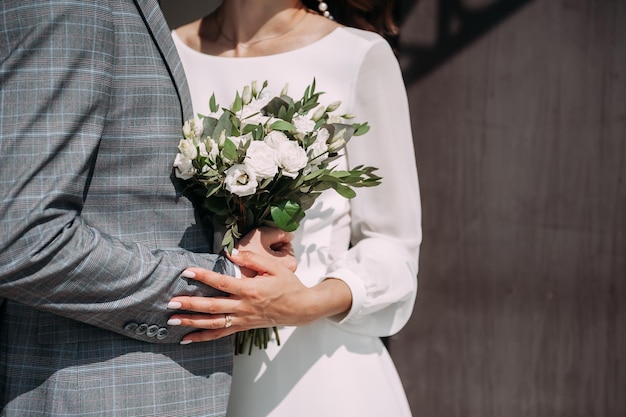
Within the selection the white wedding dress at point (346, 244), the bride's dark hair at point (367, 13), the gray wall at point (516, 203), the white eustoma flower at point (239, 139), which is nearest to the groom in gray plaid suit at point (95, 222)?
the white eustoma flower at point (239, 139)

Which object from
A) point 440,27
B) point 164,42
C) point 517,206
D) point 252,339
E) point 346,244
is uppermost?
point 164,42

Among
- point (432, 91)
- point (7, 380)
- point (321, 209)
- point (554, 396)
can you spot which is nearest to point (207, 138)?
point (321, 209)

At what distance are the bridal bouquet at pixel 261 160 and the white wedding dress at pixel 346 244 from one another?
214 mm

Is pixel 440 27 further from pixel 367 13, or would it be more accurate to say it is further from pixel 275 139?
pixel 275 139

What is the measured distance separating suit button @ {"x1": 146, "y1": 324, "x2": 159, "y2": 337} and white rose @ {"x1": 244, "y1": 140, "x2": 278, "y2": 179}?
1.15 ft

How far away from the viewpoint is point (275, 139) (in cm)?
148

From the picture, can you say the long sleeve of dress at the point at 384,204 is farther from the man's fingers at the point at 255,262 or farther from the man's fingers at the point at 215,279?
the man's fingers at the point at 215,279

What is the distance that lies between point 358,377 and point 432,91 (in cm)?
146

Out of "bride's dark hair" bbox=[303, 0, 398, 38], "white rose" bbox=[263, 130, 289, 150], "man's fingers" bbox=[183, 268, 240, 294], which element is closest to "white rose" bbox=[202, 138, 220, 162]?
"white rose" bbox=[263, 130, 289, 150]

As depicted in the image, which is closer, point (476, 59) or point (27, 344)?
point (27, 344)

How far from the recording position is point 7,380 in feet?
4.82

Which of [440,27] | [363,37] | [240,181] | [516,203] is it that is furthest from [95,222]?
[516,203]

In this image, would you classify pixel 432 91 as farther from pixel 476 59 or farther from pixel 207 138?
pixel 207 138

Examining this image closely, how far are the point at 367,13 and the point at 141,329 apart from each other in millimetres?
1260
